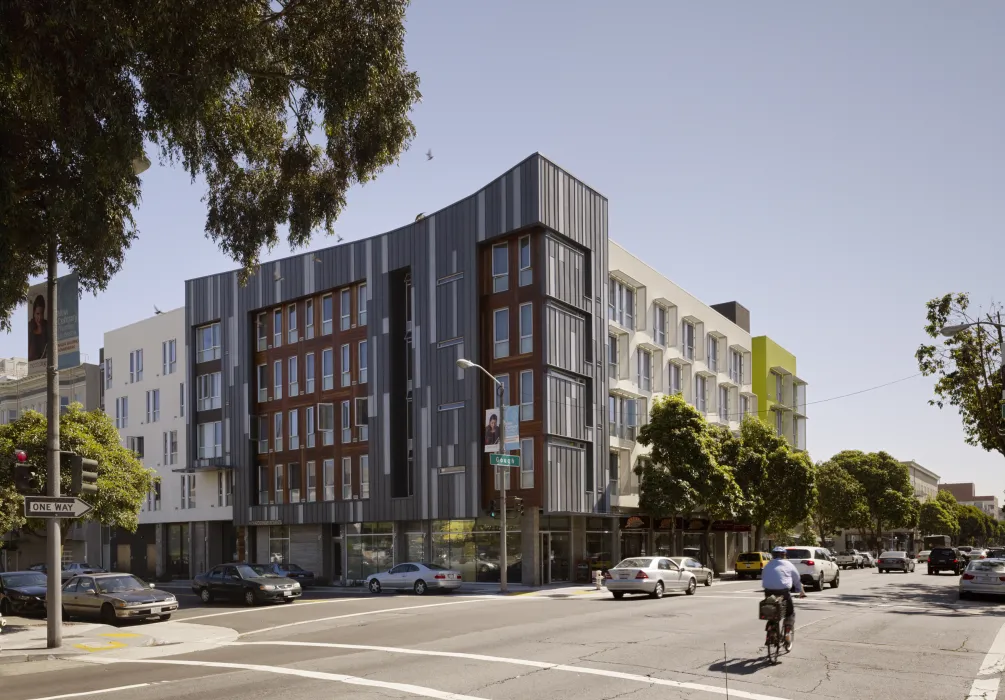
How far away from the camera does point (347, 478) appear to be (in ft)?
172

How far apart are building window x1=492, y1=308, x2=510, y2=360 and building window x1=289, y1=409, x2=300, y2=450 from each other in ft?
53.3

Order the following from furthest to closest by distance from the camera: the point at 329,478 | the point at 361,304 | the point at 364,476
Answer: the point at 329,478 → the point at 361,304 → the point at 364,476

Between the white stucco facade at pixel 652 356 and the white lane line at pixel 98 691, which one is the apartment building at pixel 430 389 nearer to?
the white stucco facade at pixel 652 356

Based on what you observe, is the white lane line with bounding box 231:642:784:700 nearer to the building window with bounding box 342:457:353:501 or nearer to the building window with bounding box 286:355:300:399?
the building window with bounding box 342:457:353:501

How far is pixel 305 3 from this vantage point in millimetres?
16203

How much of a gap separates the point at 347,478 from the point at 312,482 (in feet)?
10.3

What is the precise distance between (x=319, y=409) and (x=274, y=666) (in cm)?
3689

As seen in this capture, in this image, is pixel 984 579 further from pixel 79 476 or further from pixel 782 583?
pixel 79 476

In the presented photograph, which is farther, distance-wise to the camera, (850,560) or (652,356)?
(850,560)

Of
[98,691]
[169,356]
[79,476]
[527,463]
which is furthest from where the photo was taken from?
[169,356]

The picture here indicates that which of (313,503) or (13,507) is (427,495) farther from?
(13,507)

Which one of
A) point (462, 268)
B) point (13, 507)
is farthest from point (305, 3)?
point (462, 268)

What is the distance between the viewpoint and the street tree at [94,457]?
110 ft

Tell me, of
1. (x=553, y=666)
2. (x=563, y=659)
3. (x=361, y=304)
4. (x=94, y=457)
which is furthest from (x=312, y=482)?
(x=553, y=666)
